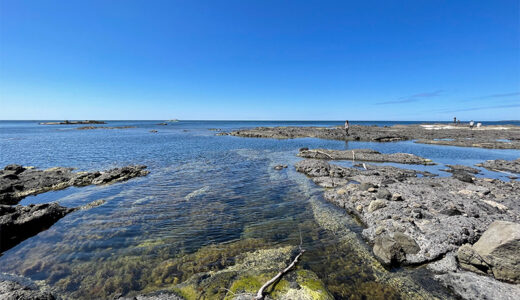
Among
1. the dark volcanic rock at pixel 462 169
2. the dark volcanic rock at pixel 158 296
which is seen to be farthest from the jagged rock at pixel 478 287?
the dark volcanic rock at pixel 462 169

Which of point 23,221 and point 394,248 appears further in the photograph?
point 23,221

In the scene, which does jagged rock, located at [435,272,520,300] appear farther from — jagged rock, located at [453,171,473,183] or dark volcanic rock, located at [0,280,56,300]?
jagged rock, located at [453,171,473,183]

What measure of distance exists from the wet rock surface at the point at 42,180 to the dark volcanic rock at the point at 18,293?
12187 millimetres

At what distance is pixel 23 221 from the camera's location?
414 inches

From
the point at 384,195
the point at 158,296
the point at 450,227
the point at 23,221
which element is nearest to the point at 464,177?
the point at 384,195

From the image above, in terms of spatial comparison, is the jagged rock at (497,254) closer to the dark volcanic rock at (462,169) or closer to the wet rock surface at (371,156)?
the wet rock surface at (371,156)

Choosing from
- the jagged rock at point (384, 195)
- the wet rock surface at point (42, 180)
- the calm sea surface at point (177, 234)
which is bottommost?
the calm sea surface at point (177, 234)

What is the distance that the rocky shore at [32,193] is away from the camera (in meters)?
10.1

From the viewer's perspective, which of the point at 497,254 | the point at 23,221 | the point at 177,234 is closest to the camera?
the point at 497,254

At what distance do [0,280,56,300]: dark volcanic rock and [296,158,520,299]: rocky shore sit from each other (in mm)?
11198

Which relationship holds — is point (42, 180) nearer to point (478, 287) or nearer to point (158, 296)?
point (158, 296)

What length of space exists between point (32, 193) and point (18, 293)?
14.2 metres

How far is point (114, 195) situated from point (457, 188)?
80.5ft

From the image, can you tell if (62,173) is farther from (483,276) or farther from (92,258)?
(483,276)
